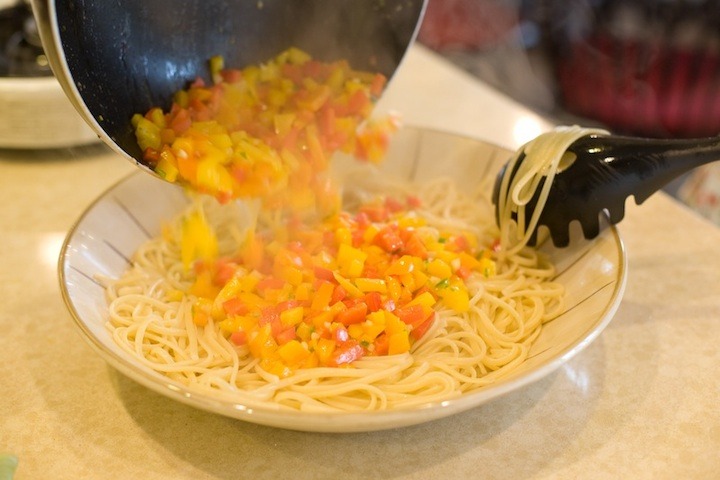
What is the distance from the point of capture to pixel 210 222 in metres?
2.98

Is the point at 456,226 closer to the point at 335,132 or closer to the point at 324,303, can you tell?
the point at 335,132

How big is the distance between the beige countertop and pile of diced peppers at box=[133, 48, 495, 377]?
0.33 meters

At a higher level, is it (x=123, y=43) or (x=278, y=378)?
(x=123, y=43)

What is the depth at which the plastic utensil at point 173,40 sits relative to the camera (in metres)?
2.04

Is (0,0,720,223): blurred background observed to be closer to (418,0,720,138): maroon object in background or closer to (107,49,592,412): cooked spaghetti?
(418,0,720,138): maroon object in background

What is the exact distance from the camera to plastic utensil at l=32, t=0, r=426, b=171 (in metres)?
2.04

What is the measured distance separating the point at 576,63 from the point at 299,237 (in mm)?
4272

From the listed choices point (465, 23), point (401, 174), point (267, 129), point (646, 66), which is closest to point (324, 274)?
point (267, 129)

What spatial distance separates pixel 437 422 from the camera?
206 centimetres

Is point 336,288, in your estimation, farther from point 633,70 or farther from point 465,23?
point 465,23

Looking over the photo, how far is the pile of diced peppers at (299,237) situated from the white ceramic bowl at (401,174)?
25cm

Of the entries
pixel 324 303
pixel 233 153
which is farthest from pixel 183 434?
pixel 233 153

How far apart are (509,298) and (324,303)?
2.38 feet

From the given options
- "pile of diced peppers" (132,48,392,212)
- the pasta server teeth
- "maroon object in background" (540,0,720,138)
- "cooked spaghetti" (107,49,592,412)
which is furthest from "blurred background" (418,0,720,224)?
"pile of diced peppers" (132,48,392,212)
